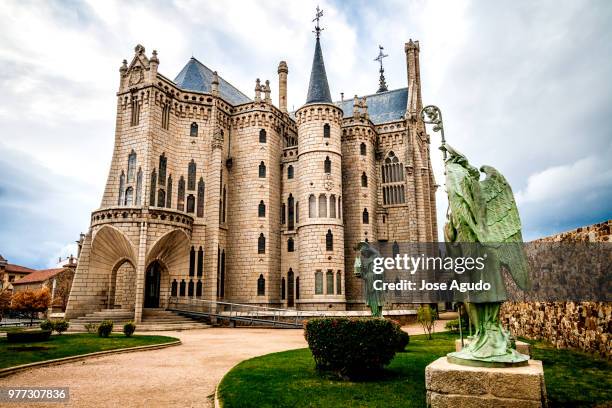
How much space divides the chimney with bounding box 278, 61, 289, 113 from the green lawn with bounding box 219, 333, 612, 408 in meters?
29.2

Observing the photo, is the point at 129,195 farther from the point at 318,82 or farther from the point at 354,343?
the point at 354,343

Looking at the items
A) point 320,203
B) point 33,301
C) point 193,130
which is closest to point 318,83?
point 320,203

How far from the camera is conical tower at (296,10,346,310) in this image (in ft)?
99.1

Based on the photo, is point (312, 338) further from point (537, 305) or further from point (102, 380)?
point (537, 305)

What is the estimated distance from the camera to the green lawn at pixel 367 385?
7289 millimetres

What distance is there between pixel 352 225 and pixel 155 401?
27798 millimetres

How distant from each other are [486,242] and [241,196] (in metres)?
28.1

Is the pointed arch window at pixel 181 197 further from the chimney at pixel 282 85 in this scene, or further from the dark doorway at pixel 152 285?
the chimney at pixel 282 85

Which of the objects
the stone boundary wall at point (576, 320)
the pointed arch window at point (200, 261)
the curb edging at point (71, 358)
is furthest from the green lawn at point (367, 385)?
the pointed arch window at point (200, 261)

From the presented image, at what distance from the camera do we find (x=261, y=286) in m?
32.1

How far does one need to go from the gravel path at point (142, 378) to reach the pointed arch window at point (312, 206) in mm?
17246

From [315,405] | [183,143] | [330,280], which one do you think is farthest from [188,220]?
[315,405]

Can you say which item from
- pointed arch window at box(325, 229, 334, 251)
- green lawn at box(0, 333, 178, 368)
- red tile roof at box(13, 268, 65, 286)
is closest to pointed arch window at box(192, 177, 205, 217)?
pointed arch window at box(325, 229, 334, 251)

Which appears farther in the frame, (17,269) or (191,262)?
(17,269)
